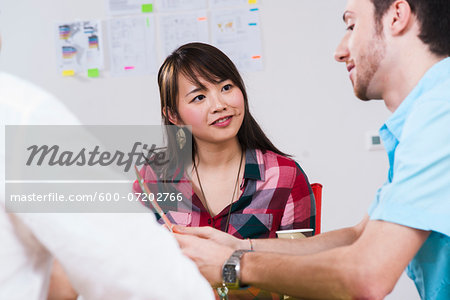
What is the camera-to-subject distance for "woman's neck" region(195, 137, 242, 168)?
66.9 inches

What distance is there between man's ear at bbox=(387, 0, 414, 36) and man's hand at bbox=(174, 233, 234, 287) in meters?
0.60

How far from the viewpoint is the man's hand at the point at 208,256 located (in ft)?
3.41

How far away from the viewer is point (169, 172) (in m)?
1.75

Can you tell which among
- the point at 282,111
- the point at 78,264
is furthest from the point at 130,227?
the point at 282,111

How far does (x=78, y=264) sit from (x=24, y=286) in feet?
0.29

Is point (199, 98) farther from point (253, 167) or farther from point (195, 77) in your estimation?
point (253, 167)

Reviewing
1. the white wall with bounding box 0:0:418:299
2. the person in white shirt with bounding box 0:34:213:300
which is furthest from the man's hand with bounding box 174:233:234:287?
the white wall with bounding box 0:0:418:299

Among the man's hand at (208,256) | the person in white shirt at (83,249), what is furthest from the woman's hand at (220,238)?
the person in white shirt at (83,249)

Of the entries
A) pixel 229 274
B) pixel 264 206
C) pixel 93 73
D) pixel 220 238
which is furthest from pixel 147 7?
pixel 229 274

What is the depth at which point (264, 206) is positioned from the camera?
1620mm

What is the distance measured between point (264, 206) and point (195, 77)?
1.57 ft

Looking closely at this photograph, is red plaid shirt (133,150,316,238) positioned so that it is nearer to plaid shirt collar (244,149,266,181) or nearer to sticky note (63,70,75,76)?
plaid shirt collar (244,149,266,181)

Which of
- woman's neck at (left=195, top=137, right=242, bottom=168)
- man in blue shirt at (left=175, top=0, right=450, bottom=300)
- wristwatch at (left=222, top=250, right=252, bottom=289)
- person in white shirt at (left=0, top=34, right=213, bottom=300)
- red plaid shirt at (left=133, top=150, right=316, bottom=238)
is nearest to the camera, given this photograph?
person in white shirt at (left=0, top=34, right=213, bottom=300)

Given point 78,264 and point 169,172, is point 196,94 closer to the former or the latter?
point 169,172
